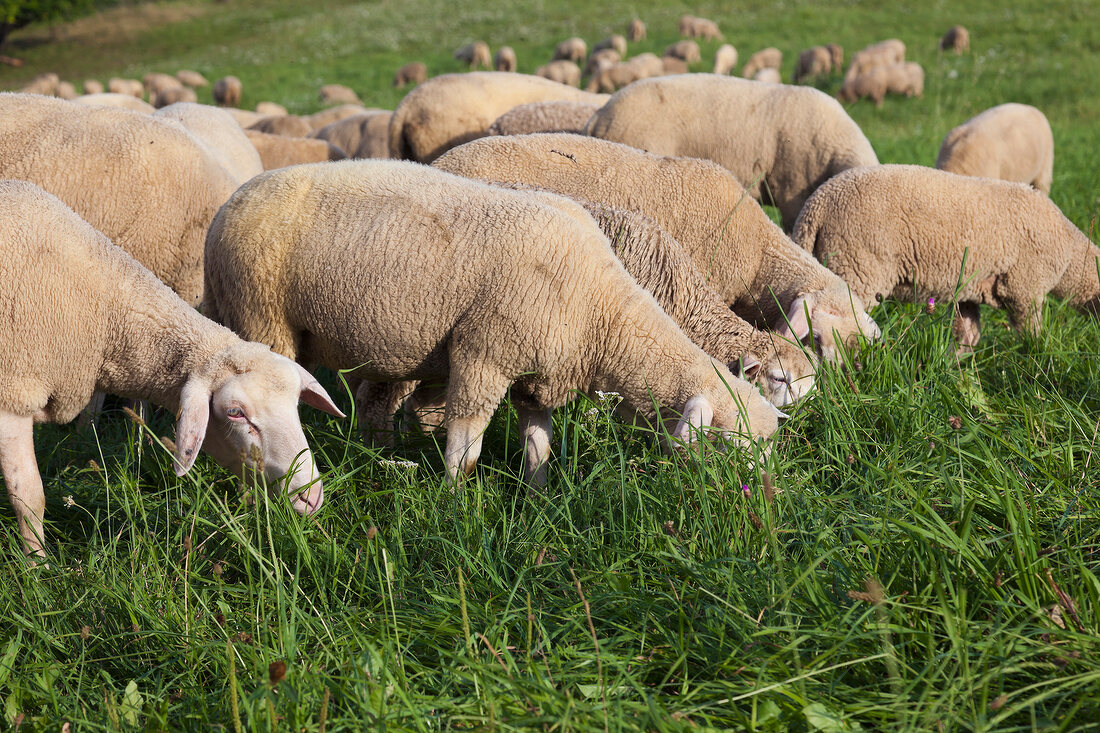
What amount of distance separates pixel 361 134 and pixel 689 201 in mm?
6390

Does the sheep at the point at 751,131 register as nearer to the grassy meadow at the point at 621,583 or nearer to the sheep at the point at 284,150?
the grassy meadow at the point at 621,583

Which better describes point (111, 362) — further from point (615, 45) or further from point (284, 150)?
point (615, 45)

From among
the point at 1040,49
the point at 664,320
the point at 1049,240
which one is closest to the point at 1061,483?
the point at 664,320

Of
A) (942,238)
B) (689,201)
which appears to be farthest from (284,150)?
(942,238)

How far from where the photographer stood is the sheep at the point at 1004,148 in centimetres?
817

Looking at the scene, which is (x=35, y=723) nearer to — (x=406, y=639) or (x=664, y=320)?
(x=406, y=639)

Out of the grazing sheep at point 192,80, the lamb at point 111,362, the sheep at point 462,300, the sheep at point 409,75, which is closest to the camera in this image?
the lamb at point 111,362

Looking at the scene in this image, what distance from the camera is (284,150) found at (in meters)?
8.24

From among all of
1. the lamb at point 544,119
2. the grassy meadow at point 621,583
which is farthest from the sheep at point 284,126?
the grassy meadow at point 621,583

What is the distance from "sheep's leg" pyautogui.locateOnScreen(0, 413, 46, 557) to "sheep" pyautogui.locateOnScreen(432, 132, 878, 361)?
246cm

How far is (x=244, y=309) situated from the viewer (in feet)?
12.6

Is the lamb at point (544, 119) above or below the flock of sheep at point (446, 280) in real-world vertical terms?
below

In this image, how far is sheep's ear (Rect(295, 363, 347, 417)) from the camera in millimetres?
3352

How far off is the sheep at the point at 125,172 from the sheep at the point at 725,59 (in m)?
18.6
